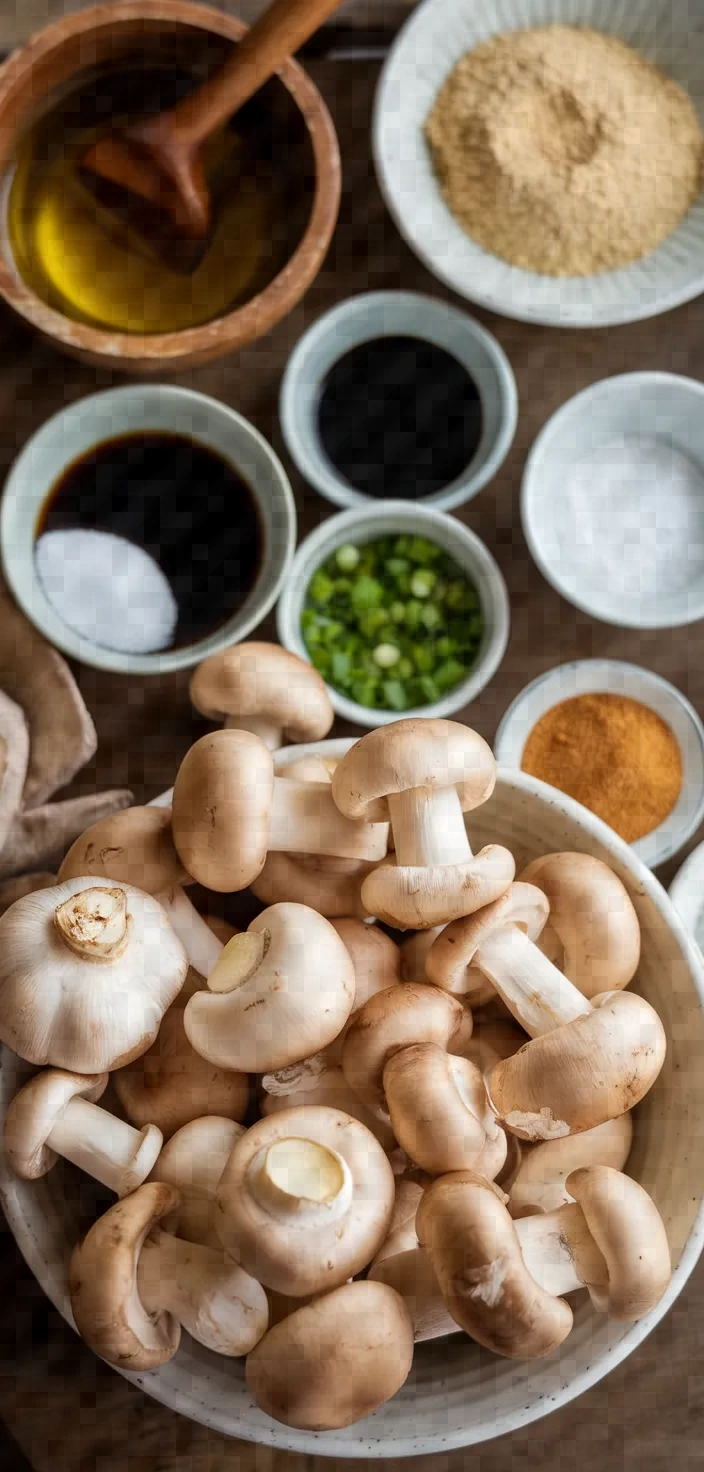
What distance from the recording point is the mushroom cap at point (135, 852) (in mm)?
763

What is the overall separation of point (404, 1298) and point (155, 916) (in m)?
0.28

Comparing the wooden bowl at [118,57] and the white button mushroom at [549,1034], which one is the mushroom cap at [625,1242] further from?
the wooden bowl at [118,57]

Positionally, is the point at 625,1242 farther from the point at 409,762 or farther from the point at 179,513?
the point at 179,513

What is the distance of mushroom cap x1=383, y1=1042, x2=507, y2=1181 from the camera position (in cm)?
65

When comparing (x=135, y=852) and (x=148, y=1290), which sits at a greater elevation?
(x=135, y=852)

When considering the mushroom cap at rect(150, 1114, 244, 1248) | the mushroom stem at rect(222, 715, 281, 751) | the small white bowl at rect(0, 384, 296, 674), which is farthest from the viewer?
the small white bowl at rect(0, 384, 296, 674)

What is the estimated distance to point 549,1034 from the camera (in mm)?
683

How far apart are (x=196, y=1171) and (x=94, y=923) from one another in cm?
18

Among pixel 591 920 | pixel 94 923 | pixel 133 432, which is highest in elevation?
pixel 133 432

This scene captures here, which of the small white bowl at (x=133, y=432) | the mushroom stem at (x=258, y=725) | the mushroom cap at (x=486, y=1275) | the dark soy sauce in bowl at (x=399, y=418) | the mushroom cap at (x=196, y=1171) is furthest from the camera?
the dark soy sauce in bowl at (x=399, y=418)

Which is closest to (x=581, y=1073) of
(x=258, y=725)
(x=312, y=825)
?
(x=312, y=825)

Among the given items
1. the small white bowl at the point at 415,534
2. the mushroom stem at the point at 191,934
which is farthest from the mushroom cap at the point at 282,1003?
the small white bowl at the point at 415,534

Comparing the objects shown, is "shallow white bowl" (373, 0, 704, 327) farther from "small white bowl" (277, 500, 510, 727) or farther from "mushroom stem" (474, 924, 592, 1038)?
"mushroom stem" (474, 924, 592, 1038)

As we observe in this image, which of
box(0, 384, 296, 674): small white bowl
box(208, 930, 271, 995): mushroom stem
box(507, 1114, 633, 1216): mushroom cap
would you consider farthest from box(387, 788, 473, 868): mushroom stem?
box(0, 384, 296, 674): small white bowl
